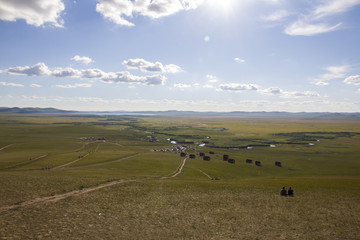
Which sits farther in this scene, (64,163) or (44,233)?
(64,163)

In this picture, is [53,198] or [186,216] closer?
[186,216]

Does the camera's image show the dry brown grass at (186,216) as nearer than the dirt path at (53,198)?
Yes

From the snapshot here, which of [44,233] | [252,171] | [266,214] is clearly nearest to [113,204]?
[44,233]

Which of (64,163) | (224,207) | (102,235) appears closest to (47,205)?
(102,235)

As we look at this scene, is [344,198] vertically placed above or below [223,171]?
above

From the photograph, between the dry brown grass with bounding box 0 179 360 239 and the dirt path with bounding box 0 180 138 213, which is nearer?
the dry brown grass with bounding box 0 179 360 239

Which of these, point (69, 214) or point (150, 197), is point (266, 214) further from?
point (69, 214)

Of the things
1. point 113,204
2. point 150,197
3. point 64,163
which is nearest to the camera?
point 113,204

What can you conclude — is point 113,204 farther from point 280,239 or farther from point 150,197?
point 280,239

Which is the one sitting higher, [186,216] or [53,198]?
[53,198]

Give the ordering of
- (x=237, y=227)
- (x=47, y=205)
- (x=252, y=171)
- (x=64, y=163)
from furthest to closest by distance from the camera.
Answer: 1. (x=252, y=171)
2. (x=64, y=163)
3. (x=47, y=205)
4. (x=237, y=227)
